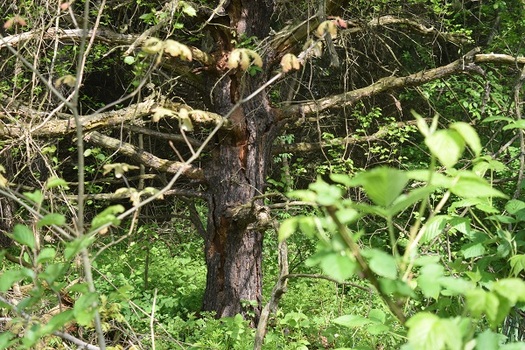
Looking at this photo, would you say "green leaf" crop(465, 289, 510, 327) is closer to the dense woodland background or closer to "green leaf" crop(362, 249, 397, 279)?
"green leaf" crop(362, 249, 397, 279)

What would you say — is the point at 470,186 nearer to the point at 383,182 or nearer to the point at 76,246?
the point at 383,182

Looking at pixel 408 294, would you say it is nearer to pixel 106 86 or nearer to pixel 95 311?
pixel 95 311

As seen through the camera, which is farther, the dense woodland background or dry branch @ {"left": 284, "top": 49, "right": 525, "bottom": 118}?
dry branch @ {"left": 284, "top": 49, "right": 525, "bottom": 118}

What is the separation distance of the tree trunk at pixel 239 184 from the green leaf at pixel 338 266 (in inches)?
188

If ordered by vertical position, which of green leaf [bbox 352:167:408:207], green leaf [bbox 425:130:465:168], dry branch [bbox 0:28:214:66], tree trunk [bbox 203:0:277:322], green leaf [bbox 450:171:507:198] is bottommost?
tree trunk [bbox 203:0:277:322]

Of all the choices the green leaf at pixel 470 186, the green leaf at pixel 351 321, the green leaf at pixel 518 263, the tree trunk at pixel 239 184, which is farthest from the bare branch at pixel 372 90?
the green leaf at pixel 470 186

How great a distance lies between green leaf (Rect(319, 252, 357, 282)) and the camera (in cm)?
117

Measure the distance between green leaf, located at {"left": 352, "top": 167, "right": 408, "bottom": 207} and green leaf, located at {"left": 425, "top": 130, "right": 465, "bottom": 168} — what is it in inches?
3.5

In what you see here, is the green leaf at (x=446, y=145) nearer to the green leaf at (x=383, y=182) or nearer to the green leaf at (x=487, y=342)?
the green leaf at (x=383, y=182)

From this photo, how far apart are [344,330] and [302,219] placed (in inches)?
170

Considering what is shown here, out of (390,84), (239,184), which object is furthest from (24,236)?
(390,84)

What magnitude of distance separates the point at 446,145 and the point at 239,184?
506cm

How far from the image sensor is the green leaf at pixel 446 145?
1.21 m

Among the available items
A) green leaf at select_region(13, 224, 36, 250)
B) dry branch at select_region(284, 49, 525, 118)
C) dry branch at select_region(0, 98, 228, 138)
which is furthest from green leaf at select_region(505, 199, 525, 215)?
dry branch at select_region(284, 49, 525, 118)
